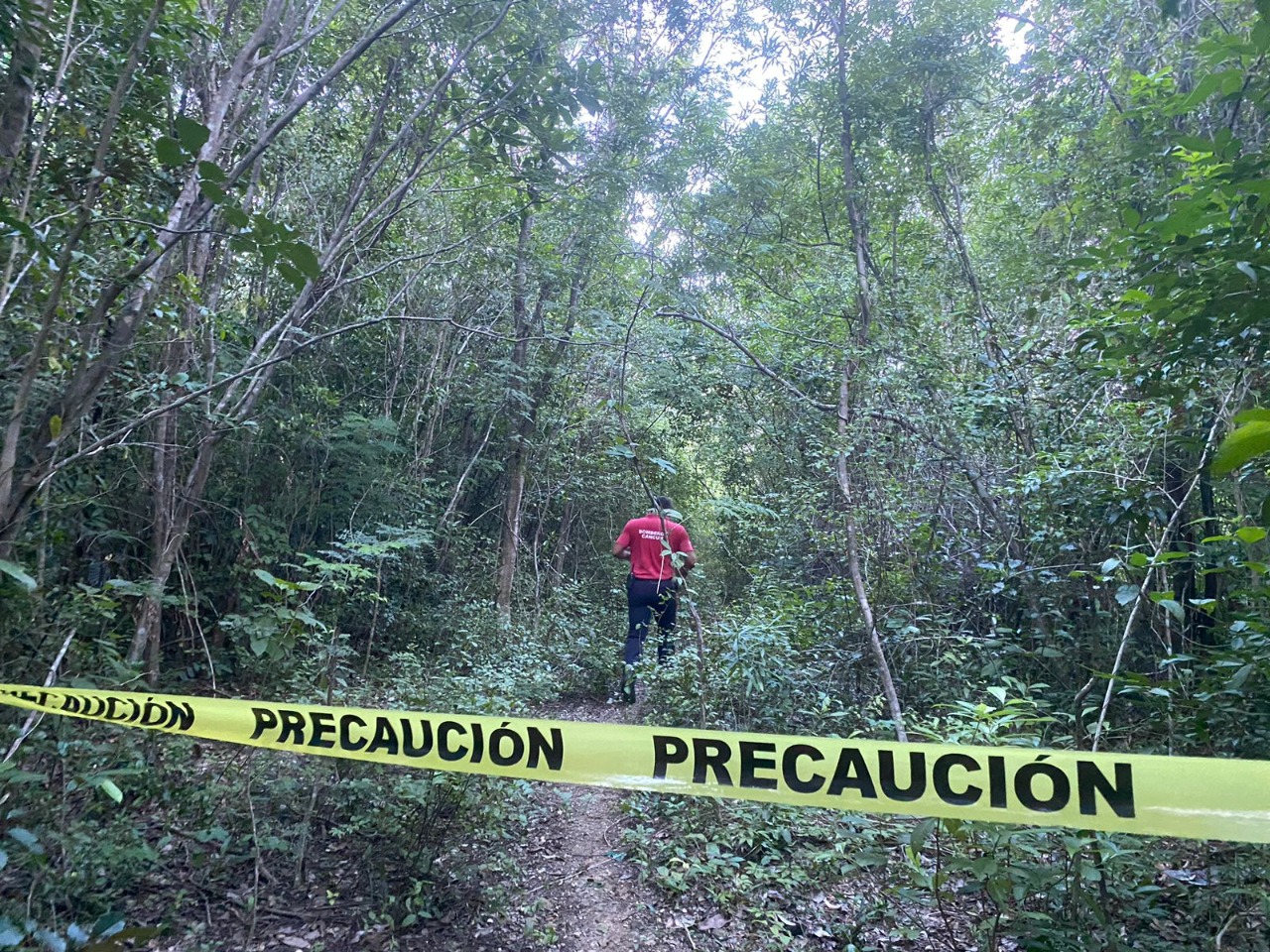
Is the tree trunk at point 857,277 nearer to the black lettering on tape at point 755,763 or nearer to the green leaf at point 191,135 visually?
the black lettering on tape at point 755,763

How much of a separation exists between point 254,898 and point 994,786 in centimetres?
301

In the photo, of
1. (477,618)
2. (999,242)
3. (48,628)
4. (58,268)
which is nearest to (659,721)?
(477,618)

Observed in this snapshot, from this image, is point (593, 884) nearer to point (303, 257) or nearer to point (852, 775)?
point (852, 775)

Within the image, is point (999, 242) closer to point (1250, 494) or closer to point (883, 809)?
point (1250, 494)

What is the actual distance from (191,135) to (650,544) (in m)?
5.06

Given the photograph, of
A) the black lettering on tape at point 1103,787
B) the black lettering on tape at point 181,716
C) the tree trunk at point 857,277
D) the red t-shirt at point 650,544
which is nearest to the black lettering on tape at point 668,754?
the black lettering on tape at point 1103,787

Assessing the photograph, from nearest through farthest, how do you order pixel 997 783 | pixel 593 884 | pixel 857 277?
1. pixel 997 783
2. pixel 593 884
3. pixel 857 277

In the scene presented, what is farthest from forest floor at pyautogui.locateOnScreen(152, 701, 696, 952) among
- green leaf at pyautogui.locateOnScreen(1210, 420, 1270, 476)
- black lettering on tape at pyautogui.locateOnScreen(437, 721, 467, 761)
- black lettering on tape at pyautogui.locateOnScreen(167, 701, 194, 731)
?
green leaf at pyautogui.locateOnScreen(1210, 420, 1270, 476)

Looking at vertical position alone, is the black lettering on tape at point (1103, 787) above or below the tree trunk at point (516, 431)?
below

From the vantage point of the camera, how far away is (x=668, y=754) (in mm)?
2137

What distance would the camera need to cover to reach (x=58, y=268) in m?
2.62

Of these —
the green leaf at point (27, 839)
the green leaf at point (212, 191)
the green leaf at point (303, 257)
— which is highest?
the green leaf at point (212, 191)

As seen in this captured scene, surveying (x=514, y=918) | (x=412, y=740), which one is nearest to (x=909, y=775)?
(x=412, y=740)

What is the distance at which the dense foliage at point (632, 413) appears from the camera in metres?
2.81
